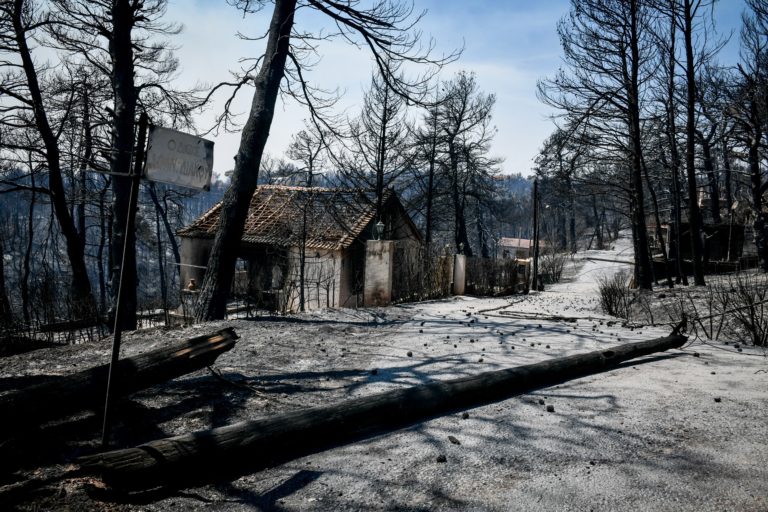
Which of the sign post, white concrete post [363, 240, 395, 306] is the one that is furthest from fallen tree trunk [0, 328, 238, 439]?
white concrete post [363, 240, 395, 306]

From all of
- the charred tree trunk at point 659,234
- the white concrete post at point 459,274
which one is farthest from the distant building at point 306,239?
the charred tree trunk at point 659,234

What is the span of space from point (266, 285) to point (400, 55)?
44.7ft

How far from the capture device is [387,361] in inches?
237

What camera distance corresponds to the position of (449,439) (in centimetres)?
347

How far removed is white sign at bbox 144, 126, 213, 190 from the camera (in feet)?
11.1

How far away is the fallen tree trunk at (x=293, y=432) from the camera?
2.73 m

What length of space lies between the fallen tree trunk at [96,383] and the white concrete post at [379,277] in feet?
26.6

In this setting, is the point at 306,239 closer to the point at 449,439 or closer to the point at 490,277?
the point at 490,277

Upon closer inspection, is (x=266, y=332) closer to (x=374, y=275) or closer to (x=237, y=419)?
(x=237, y=419)

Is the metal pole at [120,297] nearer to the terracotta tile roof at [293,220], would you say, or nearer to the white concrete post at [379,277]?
the white concrete post at [379,277]

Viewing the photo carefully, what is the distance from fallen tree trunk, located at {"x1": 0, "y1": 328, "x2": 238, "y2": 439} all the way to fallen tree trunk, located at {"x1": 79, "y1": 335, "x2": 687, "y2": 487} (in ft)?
2.56

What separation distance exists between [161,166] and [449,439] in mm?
2648

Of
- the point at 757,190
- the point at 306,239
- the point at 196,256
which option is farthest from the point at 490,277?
the point at 196,256

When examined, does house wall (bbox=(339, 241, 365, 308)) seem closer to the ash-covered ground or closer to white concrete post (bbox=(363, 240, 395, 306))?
white concrete post (bbox=(363, 240, 395, 306))
